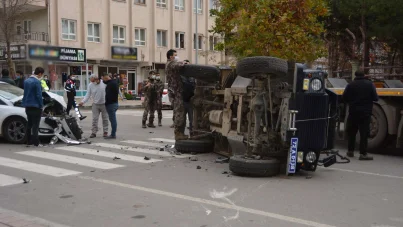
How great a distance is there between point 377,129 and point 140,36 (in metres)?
31.5

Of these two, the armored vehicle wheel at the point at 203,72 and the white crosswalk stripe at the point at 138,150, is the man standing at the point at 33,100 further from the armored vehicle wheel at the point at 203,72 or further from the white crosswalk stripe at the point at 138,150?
the armored vehicle wheel at the point at 203,72

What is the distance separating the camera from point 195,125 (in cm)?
1016

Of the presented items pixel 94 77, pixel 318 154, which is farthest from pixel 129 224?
pixel 94 77

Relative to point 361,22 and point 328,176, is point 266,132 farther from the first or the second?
point 361,22

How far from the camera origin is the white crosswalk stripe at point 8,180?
7.28 m

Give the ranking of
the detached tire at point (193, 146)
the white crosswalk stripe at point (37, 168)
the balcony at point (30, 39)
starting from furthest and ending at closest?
the detached tire at point (193, 146) < the white crosswalk stripe at point (37, 168) < the balcony at point (30, 39)

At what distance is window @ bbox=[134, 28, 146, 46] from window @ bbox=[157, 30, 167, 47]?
5.82 ft

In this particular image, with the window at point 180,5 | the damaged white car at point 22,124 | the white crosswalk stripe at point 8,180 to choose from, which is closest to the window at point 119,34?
the window at point 180,5

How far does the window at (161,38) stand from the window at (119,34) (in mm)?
4165

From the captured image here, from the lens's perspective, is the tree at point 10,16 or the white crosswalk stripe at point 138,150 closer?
the white crosswalk stripe at point 138,150

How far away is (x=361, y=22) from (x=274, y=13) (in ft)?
19.3

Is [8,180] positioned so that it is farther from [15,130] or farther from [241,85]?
[15,130]

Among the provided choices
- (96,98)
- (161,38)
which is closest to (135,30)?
(161,38)

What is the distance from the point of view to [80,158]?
9.52m
